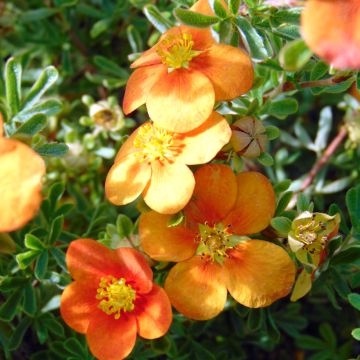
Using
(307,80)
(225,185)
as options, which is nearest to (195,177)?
(225,185)

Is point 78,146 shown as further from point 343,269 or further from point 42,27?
point 343,269

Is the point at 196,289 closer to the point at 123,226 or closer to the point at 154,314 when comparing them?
the point at 154,314

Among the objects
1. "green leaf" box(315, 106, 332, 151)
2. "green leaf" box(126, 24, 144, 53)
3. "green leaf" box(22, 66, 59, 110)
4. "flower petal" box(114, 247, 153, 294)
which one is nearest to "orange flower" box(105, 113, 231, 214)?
"flower petal" box(114, 247, 153, 294)

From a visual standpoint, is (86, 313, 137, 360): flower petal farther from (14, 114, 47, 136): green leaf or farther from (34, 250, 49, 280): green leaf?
(14, 114, 47, 136): green leaf

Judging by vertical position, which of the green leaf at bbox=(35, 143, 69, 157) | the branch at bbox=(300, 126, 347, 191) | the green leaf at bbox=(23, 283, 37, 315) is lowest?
the branch at bbox=(300, 126, 347, 191)

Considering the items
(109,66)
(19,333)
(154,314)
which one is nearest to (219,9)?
(154,314)

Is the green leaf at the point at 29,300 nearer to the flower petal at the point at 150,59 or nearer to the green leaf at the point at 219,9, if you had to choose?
the flower petal at the point at 150,59

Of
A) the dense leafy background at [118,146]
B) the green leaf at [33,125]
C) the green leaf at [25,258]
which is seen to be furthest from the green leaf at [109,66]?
the green leaf at [25,258]
